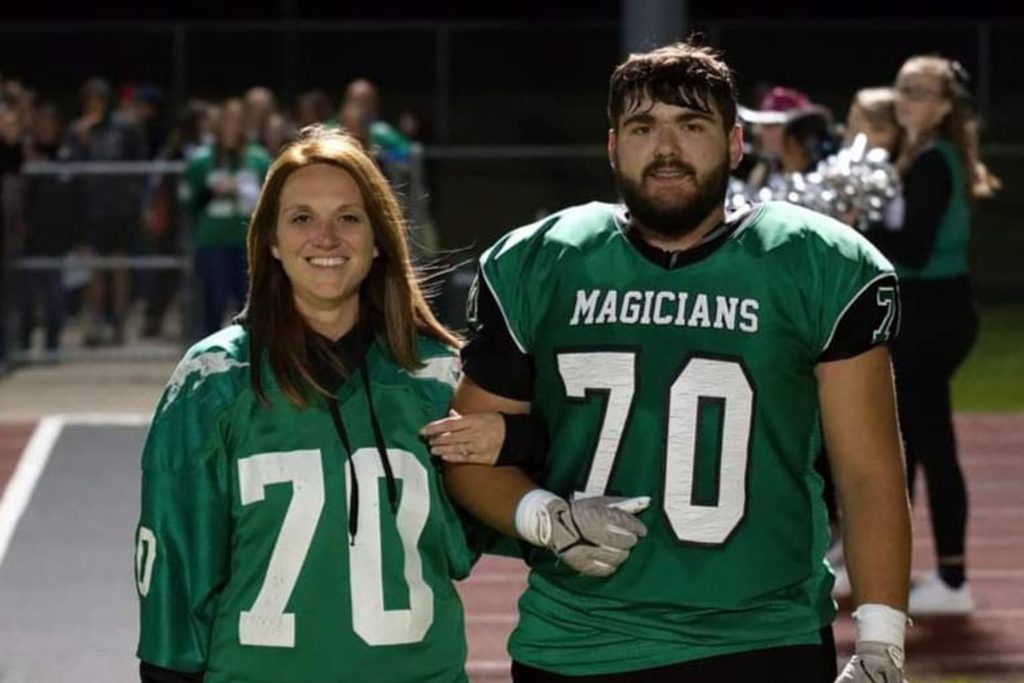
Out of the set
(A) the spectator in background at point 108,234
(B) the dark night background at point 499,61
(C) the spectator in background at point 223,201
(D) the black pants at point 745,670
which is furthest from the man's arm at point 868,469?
(B) the dark night background at point 499,61

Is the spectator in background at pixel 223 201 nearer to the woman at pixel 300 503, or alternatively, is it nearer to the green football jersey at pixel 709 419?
the woman at pixel 300 503

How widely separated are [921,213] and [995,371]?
322 inches

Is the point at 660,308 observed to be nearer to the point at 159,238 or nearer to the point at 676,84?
the point at 676,84

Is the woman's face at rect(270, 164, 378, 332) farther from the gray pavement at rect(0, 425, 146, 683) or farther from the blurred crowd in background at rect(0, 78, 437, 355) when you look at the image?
the blurred crowd in background at rect(0, 78, 437, 355)

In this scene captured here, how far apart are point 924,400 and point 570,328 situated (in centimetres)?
430

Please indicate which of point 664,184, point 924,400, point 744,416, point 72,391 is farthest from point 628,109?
point 72,391

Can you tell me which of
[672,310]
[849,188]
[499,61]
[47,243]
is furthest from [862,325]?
[499,61]

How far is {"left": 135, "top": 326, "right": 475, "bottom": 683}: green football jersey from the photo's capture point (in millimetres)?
3953

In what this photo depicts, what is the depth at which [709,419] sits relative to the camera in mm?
3893

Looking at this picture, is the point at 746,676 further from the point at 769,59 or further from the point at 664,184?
the point at 769,59

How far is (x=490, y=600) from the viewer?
28.2ft

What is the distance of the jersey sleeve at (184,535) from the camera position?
394cm

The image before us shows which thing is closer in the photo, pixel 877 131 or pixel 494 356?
pixel 494 356

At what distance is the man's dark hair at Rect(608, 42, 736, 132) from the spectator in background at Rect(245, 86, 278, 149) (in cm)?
1122
